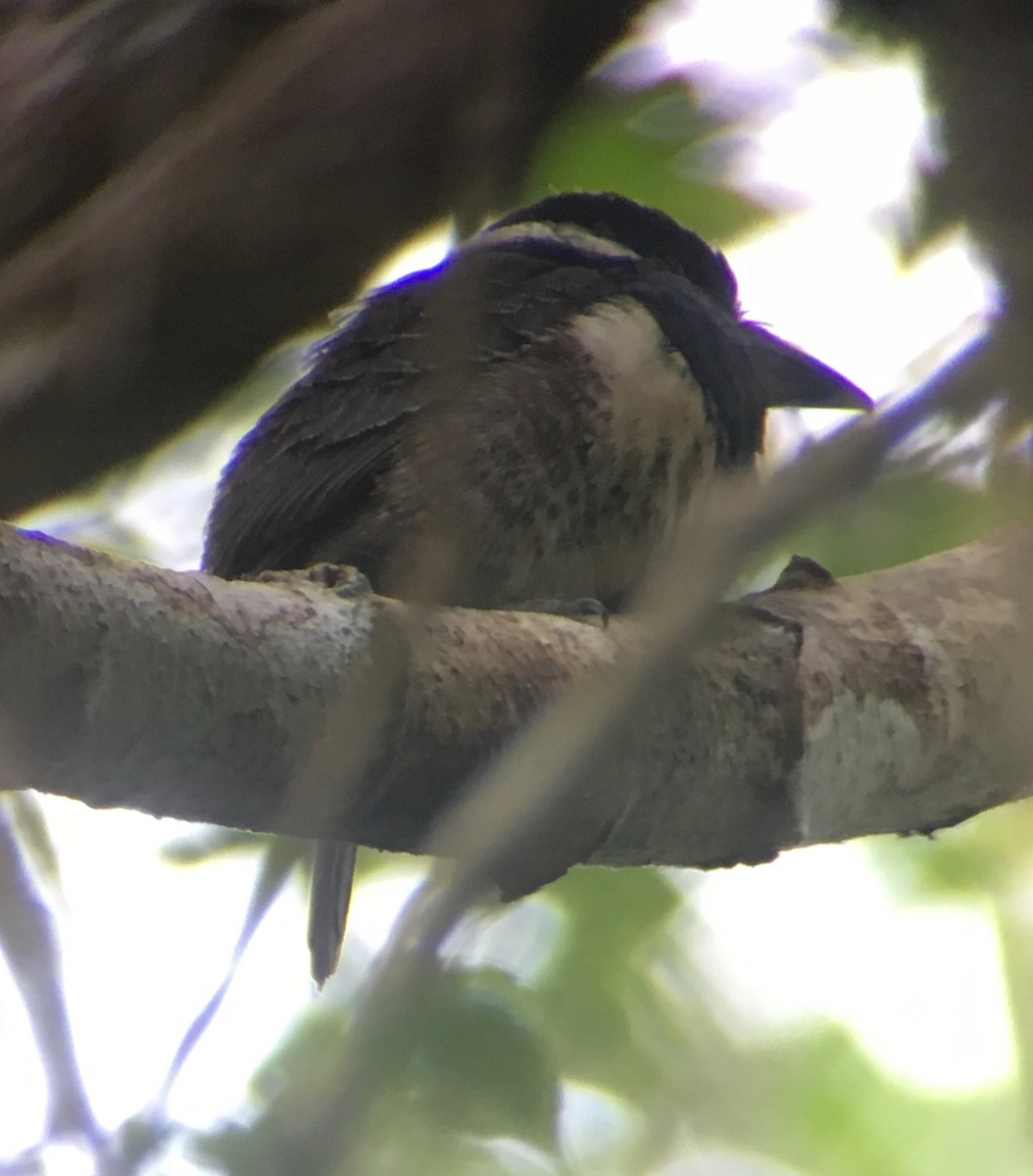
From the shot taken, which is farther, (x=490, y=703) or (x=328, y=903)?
(x=328, y=903)

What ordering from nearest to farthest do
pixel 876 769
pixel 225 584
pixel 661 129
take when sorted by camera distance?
pixel 225 584, pixel 661 129, pixel 876 769

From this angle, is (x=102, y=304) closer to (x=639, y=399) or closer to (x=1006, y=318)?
(x=639, y=399)

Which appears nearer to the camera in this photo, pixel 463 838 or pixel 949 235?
pixel 463 838

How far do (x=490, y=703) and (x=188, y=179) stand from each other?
28.3 inches

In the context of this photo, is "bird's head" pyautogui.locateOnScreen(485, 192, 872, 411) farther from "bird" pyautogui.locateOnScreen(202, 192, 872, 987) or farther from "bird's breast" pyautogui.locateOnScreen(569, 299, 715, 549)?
"bird's breast" pyautogui.locateOnScreen(569, 299, 715, 549)

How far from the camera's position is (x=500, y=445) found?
1.76 m

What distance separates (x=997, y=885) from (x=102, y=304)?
103cm

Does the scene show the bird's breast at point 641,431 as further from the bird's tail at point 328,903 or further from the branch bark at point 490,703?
the bird's tail at point 328,903

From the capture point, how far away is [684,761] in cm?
143

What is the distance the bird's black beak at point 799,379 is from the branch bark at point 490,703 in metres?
0.49

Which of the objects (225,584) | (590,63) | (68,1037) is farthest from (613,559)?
(68,1037)

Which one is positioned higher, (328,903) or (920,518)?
(920,518)

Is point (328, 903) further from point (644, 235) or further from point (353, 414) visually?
point (644, 235)

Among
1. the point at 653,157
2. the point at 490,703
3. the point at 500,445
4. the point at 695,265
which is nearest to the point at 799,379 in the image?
the point at 695,265
